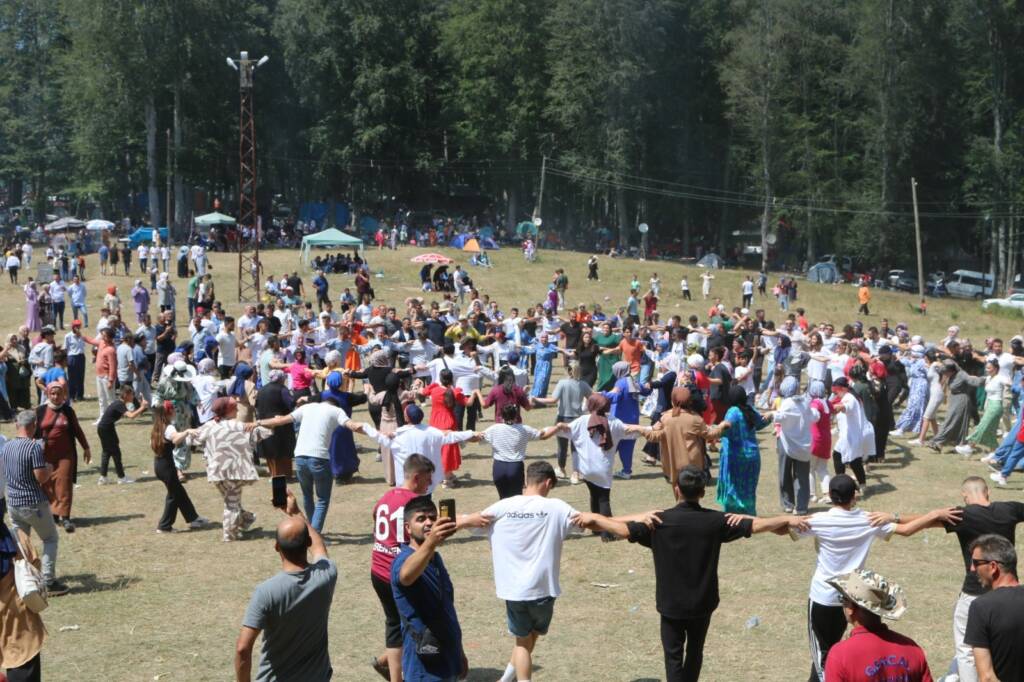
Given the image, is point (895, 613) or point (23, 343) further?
point (23, 343)

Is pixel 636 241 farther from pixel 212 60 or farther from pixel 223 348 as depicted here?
pixel 223 348

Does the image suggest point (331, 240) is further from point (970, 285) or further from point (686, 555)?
point (686, 555)

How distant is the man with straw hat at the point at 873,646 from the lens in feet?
17.1

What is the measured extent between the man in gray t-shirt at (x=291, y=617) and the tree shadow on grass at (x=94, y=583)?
566 centimetres

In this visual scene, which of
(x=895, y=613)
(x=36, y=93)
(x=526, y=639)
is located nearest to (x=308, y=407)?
(x=526, y=639)

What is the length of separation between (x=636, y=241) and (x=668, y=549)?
68723mm

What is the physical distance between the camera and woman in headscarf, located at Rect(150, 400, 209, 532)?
1281cm

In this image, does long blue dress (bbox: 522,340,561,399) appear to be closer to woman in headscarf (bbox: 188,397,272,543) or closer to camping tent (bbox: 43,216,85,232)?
woman in headscarf (bbox: 188,397,272,543)

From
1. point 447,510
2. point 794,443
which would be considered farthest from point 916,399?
point 447,510

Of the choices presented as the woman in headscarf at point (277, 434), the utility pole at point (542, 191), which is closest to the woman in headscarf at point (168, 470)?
the woman in headscarf at point (277, 434)

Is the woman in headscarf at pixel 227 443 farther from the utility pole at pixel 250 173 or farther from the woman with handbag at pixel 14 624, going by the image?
the utility pole at pixel 250 173

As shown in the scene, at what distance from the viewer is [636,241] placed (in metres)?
75.1

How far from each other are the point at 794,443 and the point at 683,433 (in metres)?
1.72

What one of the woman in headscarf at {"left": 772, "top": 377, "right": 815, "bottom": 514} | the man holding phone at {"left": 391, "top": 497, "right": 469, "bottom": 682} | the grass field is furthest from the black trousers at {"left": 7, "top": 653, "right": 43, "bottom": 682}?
the woman in headscarf at {"left": 772, "top": 377, "right": 815, "bottom": 514}
